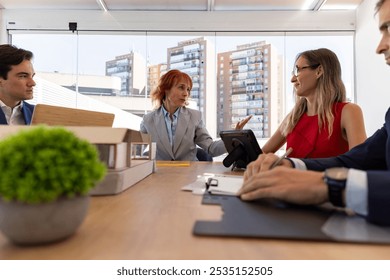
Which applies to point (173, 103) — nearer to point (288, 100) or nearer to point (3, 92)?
point (3, 92)

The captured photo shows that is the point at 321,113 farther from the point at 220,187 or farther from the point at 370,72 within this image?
the point at 370,72

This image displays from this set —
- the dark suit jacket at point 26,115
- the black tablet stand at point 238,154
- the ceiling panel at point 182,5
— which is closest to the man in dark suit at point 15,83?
the dark suit jacket at point 26,115

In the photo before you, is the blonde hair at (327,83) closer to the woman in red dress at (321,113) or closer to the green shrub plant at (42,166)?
the woman in red dress at (321,113)

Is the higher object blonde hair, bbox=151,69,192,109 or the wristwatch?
blonde hair, bbox=151,69,192,109

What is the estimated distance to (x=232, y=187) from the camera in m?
0.85

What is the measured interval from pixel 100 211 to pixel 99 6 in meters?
4.97

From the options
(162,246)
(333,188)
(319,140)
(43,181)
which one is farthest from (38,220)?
(319,140)

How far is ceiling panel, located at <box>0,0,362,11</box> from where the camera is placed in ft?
15.3

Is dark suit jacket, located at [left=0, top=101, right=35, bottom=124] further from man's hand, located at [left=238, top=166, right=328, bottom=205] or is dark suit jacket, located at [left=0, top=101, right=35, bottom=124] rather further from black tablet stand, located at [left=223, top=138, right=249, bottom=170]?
man's hand, located at [left=238, top=166, right=328, bottom=205]

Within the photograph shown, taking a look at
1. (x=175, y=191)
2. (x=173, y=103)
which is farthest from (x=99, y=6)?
(x=175, y=191)

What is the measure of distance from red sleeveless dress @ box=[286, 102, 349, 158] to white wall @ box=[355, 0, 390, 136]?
7.77 ft

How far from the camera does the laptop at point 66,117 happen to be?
1.14m

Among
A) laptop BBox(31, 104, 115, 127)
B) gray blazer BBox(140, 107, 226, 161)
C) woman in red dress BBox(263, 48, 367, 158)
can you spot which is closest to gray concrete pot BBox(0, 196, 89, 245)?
laptop BBox(31, 104, 115, 127)

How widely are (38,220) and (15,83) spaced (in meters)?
2.36
